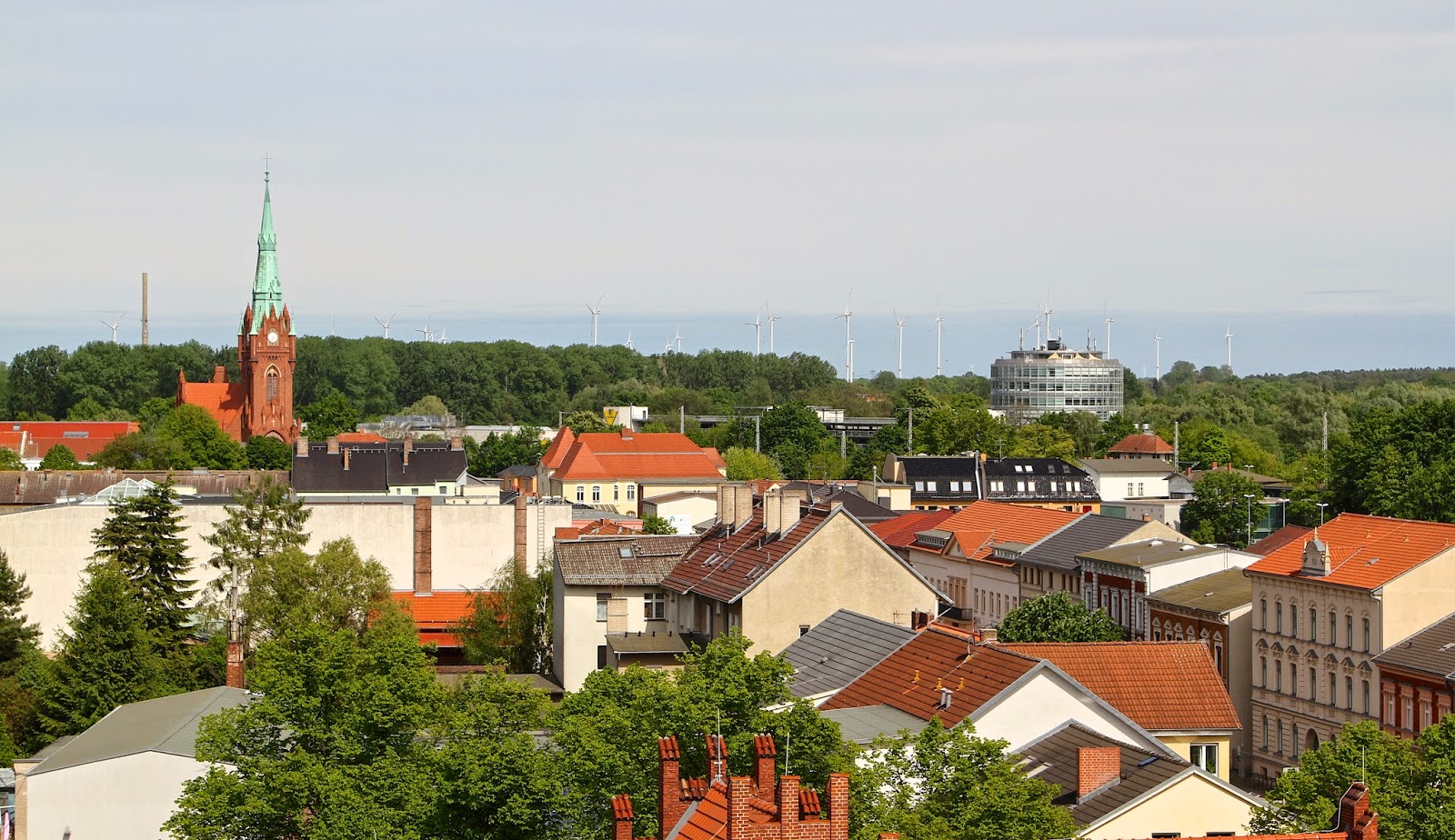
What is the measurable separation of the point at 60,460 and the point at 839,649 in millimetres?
132042

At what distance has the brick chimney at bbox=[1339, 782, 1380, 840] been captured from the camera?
2620 centimetres

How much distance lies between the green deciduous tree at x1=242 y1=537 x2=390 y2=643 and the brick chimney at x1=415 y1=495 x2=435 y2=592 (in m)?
16.4

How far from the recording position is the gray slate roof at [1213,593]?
3167 inches

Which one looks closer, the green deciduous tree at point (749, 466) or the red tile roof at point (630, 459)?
the red tile roof at point (630, 459)

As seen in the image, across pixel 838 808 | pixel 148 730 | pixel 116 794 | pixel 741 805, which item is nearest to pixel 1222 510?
pixel 148 730

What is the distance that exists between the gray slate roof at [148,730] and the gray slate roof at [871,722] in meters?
13.3

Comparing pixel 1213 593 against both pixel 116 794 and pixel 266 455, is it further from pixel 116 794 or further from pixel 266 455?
pixel 266 455

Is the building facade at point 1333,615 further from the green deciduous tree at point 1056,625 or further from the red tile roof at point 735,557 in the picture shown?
the red tile roof at point 735,557

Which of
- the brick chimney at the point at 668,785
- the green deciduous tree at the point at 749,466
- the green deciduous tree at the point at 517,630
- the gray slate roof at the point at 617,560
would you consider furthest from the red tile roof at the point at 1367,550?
the green deciduous tree at the point at 749,466

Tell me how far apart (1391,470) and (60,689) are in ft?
279

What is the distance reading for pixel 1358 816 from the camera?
87.2 feet

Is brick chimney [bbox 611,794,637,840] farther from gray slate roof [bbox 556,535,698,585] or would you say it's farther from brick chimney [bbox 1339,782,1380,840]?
gray slate roof [bbox 556,535,698,585]

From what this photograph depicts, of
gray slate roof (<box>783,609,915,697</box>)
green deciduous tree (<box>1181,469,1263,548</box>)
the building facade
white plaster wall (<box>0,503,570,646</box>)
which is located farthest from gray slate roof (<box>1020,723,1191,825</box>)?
green deciduous tree (<box>1181,469,1263,548</box>)

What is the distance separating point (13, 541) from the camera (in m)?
89.9
